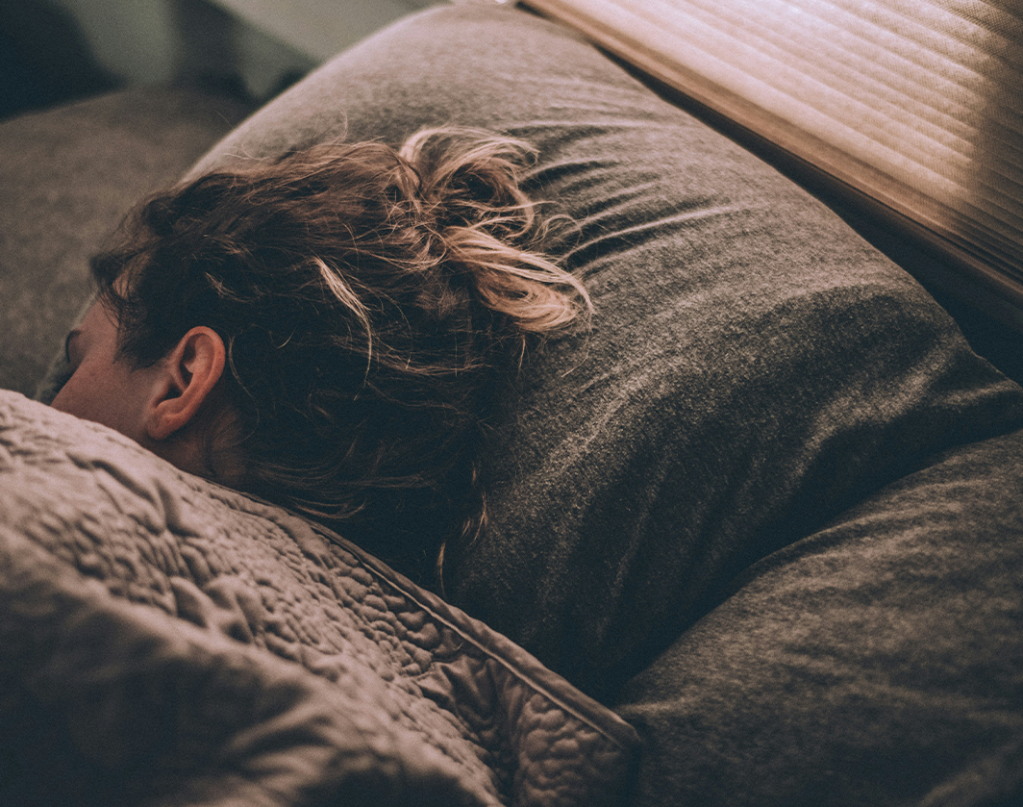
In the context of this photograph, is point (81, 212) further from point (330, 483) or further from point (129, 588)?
point (129, 588)

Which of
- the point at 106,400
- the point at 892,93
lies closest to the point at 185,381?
the point at 106,400

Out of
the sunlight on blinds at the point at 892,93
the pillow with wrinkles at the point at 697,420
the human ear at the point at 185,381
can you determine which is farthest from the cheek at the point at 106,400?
the sunlight on blinds at the point at 892,93

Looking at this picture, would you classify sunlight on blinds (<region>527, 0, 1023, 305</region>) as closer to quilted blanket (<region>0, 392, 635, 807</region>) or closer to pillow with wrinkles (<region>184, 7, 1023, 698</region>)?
pillow with wrinkles (<region>184, 7, 1023, 698</region>)

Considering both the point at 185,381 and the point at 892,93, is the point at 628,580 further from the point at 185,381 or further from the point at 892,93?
the point at 892,93

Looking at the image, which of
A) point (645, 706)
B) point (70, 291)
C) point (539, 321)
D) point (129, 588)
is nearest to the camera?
point (129, 588)

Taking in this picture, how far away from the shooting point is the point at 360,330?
0.57 meters

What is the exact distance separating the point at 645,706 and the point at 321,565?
0.89 feet

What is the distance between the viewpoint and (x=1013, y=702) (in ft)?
1.24

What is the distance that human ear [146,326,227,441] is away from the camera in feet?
1.83

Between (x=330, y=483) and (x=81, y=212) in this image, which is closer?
(x=330, y=483)

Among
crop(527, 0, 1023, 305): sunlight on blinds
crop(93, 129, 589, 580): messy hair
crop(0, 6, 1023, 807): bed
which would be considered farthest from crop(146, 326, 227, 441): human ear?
crop(527, 0, 1023, 305): sunlight on blinds

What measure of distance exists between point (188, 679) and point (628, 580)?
0.32 meters

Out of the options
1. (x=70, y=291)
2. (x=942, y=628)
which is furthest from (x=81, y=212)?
(x=942, y=628)

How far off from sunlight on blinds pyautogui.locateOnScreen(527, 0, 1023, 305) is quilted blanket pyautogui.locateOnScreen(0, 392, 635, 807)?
2.34ft
